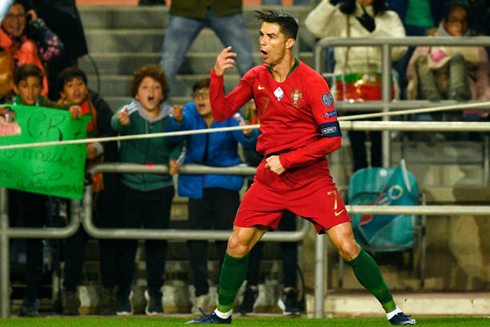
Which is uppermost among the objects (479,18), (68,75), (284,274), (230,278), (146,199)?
(479,18)

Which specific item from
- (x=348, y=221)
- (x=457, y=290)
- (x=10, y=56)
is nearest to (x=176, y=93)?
(x=10, y=56)

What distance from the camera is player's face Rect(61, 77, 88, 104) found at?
308 inches

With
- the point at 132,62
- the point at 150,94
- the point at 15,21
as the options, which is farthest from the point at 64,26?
the point at 132,62

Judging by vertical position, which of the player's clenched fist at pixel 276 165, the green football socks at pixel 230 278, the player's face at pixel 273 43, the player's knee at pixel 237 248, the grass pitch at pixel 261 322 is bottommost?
the grass pitch at pixel 261 322

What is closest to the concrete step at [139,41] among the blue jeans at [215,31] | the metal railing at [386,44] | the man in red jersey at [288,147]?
the blue jeans at [215,31]

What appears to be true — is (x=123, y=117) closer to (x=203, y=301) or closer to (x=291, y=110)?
(x=203, y=301)

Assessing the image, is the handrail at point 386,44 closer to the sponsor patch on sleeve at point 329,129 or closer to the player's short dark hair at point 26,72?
the sponsor patch on sleeve at point 329,129

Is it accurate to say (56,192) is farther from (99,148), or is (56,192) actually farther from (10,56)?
(10,56)

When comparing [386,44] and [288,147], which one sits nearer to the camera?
[288,147]

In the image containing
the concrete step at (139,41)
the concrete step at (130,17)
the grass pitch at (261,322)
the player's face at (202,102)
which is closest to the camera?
the grass pitch at (261,322)

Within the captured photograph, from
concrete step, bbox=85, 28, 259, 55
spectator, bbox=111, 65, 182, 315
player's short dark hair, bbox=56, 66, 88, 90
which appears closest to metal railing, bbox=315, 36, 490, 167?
spectator, bbox=111, 65, 182, 315

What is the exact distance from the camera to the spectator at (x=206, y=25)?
29.2ft

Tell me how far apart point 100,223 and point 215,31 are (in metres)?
2.23

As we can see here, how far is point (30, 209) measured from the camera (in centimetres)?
763
